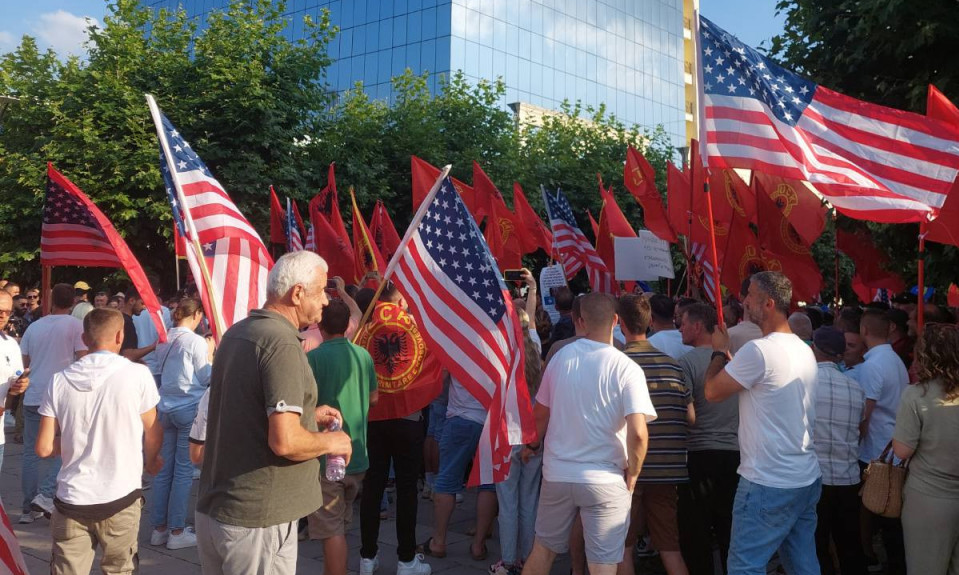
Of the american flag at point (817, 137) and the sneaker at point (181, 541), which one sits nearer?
the american flag at point (817, 137)

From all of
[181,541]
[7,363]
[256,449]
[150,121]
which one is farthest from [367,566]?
[150,121]

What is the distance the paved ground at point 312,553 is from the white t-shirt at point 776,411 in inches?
99.7

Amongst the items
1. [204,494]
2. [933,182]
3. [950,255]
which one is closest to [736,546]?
[204,494]

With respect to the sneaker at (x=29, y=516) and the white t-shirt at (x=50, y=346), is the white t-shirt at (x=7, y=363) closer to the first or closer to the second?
the white t-shirt at (x=50, y=346)

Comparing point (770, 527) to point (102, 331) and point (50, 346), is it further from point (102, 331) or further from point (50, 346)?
point (50, 346)

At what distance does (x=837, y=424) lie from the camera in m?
5.37

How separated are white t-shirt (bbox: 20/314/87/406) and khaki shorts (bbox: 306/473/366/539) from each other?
3416mm

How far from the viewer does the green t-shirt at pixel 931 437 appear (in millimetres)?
4398

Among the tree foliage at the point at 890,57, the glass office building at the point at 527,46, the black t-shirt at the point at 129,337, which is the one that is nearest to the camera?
the black t-shirt at the point at 129,337

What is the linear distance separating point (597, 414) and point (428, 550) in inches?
112

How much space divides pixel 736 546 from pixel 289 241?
25.3ft

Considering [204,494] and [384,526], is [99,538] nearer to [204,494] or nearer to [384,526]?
[204,494]

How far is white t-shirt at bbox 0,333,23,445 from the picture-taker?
5.71m

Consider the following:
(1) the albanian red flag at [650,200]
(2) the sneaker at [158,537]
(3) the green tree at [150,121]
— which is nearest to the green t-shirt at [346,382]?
(2) the sneaker at [158,537]
